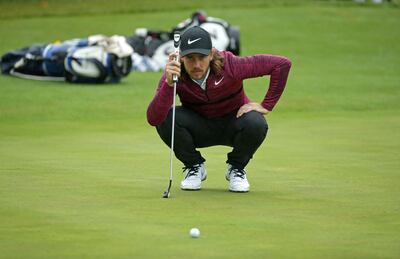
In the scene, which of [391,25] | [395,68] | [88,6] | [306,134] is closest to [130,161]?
[306,134]

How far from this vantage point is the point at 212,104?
27.1 ft

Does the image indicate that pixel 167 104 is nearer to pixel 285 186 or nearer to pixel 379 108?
pixel 285 186

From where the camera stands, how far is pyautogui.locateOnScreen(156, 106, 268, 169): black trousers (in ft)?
26.7

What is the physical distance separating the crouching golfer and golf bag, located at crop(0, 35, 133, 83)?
8.83m

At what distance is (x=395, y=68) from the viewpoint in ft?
67.6

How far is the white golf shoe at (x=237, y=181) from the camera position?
825cm

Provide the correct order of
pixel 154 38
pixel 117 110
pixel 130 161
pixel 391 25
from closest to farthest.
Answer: pixel 130 161 → pixel 117 110 → pixel 154 38 → pixel 391 25

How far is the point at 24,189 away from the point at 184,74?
155cm

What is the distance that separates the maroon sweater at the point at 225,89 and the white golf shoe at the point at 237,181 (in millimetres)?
468

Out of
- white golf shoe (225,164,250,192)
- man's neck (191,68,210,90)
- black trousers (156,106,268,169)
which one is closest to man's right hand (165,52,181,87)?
man's neck (191,68,210,90)

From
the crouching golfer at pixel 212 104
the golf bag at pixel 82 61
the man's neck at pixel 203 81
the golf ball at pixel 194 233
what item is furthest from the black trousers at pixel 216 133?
the golf bag at pixel 82 61

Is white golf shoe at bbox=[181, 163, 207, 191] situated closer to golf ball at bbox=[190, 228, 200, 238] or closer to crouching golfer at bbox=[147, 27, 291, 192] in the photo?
crouching golfer at bbox=[147, 27, 291, 192]

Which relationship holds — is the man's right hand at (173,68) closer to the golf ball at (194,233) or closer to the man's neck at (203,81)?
the man's neck at (203,81)

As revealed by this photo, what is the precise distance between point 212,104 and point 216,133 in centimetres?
26
